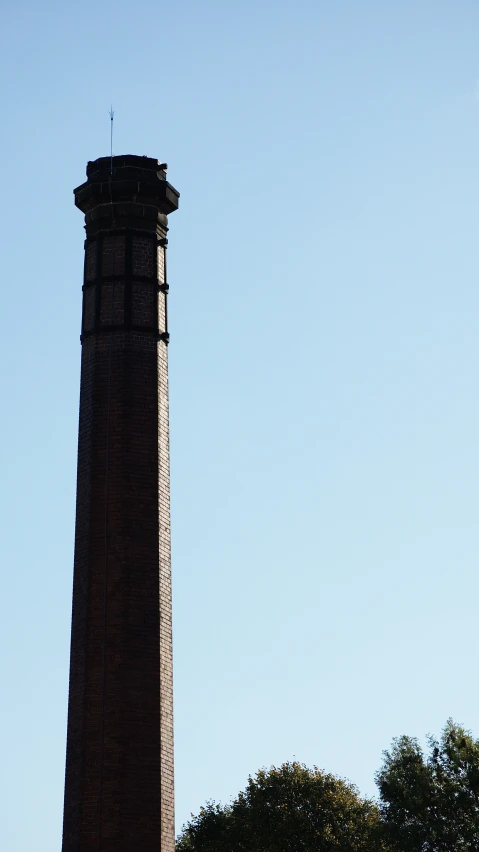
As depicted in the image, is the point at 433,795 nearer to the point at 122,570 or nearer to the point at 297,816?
the point at 297,816

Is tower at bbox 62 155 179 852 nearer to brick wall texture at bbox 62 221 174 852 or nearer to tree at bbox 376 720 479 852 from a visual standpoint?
brick wall texture at bbox 62 221 174 852

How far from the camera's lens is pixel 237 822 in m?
43.4

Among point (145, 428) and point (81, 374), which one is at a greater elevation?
point (81, 374)

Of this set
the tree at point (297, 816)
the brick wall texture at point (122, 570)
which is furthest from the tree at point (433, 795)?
the brick wall texture at point (122, 570)

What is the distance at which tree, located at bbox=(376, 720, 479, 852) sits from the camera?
33.3m

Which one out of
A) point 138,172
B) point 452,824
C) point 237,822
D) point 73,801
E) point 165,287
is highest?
point 138,172

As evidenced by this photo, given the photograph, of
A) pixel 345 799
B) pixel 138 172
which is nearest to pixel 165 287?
pixel 138 172

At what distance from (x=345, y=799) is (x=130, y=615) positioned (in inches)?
938

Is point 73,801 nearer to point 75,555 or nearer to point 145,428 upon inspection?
point 75,555

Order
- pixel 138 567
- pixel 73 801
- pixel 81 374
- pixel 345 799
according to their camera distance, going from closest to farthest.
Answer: pixel 73 801
pixel 138 567
pixel 81 374
pixel 345 799

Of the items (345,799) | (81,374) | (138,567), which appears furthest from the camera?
(345,799)

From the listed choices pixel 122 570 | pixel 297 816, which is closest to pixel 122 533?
pixel 122 570

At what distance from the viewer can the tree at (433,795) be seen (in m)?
33.3

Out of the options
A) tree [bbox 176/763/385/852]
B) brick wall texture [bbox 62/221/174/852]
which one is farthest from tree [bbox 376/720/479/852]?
brick wall texture [bbox 62/221/174/852]
